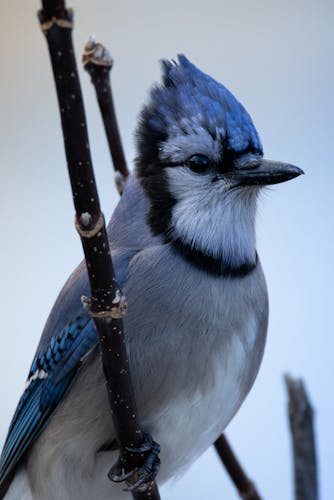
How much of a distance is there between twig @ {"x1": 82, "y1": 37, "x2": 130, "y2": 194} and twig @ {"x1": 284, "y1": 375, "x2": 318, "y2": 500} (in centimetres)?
69

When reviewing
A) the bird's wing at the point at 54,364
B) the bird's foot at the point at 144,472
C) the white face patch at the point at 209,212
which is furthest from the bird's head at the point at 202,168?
the bird's foot at the point at 144,472

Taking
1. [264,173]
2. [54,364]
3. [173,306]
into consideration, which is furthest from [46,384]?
[264,173]

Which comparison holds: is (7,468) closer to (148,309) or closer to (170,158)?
(148,309)

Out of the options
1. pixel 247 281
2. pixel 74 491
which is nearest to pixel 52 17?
pixel 247 281

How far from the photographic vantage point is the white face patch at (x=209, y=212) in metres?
1.50

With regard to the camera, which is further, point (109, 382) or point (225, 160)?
point (225, 160)

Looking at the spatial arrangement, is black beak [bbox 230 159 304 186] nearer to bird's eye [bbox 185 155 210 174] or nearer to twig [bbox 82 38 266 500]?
bird's eye [bbox 185 155 210 174]

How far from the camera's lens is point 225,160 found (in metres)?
1.50

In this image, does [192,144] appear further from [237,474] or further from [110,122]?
[237,474]

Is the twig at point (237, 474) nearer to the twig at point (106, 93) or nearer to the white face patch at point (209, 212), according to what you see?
the white face patch at point (209, 212)

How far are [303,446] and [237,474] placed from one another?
1.54 feet

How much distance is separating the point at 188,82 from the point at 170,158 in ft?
0.45

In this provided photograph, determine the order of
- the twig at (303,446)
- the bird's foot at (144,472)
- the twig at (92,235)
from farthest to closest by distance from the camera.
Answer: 1. the bird's foot at (144,472)
2. the twig at (303,446)
3. the twig at (92,235)

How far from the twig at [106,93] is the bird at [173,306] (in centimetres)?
8
